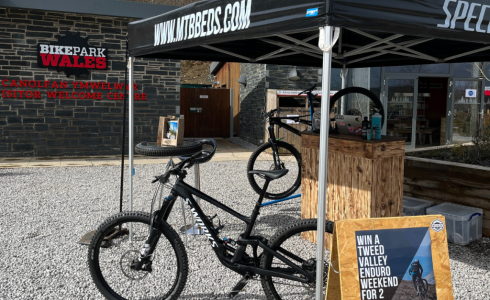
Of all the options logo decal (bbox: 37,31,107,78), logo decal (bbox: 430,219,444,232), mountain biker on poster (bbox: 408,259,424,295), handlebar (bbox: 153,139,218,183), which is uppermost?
logo decal (bbox: 37,31,107,78)

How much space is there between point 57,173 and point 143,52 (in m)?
5.40

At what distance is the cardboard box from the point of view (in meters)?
4.37

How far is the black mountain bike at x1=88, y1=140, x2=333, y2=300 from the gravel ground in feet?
0.77

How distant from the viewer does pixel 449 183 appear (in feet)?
15.7

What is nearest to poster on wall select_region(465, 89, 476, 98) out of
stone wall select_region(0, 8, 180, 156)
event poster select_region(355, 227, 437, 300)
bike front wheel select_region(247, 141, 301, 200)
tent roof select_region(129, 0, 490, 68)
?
stone wall select_region(0, 8, 180, 156)

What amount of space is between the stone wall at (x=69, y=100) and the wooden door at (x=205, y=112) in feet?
14.1

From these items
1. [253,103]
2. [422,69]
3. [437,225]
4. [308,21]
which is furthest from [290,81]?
[437,225]

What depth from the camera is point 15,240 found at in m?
4.42

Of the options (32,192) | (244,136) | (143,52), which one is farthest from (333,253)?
(244,136)

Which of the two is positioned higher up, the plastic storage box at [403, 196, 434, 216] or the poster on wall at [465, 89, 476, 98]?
the poster on wall at [465, 89, 476, 98]

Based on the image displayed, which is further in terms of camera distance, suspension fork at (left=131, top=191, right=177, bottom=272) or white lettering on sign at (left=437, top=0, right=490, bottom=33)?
suspension fork at (left=131, top=191, right=177, bottom=272)

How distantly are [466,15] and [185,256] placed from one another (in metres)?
2.31

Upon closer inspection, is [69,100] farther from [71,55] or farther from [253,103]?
[253,103]

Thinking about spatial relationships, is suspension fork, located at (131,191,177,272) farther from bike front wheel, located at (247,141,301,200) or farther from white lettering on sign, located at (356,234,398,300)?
bike front wheel, located at (247,141,301,200)
